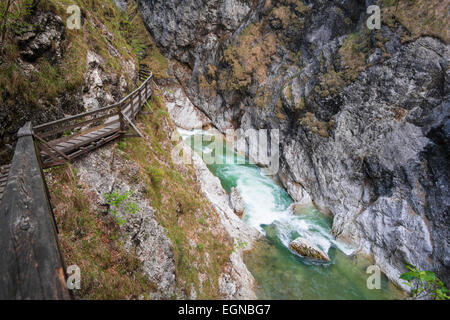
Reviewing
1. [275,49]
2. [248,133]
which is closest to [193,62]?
[275,49]

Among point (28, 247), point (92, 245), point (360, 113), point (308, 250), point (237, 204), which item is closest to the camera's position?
point (28, 247)

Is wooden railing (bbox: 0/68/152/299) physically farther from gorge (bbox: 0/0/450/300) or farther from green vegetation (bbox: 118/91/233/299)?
green vegetation (bbox: 118/91/233/299)

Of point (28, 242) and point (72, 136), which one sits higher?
point (72, 136)

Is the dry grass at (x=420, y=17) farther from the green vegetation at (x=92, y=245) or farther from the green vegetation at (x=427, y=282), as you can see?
the green vegetation at (x=92, y=245)

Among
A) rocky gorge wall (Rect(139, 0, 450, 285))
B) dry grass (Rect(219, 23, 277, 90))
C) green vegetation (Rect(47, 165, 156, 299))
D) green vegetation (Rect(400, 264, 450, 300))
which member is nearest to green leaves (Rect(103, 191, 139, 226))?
green vegetation (Rect(47, 165, 156, 299))

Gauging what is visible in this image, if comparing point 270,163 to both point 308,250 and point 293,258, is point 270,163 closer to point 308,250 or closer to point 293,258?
point 308,250

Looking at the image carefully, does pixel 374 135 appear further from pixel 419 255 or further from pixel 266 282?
pixel 266 282

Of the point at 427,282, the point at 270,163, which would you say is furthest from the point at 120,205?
the point at 270,163
